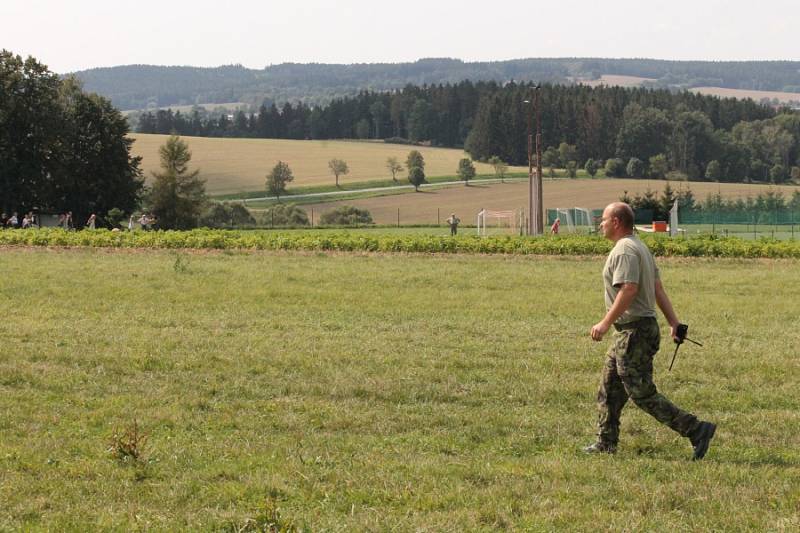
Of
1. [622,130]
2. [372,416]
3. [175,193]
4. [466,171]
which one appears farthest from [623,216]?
[622,130]

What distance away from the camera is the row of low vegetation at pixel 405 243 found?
32591 millimetres

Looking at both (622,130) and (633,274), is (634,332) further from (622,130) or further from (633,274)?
(622,130)

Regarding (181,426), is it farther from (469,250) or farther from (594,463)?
(469,250)

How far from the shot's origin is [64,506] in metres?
6.46

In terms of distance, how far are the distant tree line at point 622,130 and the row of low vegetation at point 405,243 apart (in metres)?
84.2

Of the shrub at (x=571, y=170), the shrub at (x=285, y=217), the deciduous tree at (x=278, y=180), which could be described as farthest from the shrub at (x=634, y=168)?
the shrub at (x=285, y=217)

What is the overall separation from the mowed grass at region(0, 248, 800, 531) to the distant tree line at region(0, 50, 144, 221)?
48079 mm

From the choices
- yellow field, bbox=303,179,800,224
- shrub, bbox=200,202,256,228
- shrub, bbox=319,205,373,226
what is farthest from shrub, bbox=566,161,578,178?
shrub, bbox=200,202,256,228

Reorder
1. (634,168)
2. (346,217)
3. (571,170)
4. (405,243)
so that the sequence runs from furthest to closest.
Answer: (634,168)
(571,170)
(346,217)
(405,243)

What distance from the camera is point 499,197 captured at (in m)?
105

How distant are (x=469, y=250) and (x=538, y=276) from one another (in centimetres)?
Answer: 1003

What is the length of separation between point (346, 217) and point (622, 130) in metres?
61.6

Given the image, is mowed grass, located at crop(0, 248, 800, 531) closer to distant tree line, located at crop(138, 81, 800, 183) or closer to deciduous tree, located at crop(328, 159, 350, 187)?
deciduous tree, located at crop(328, 159, 350, 187)

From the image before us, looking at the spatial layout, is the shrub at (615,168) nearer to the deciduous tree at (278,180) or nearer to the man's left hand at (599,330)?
the deciduous tree at (278,180)
